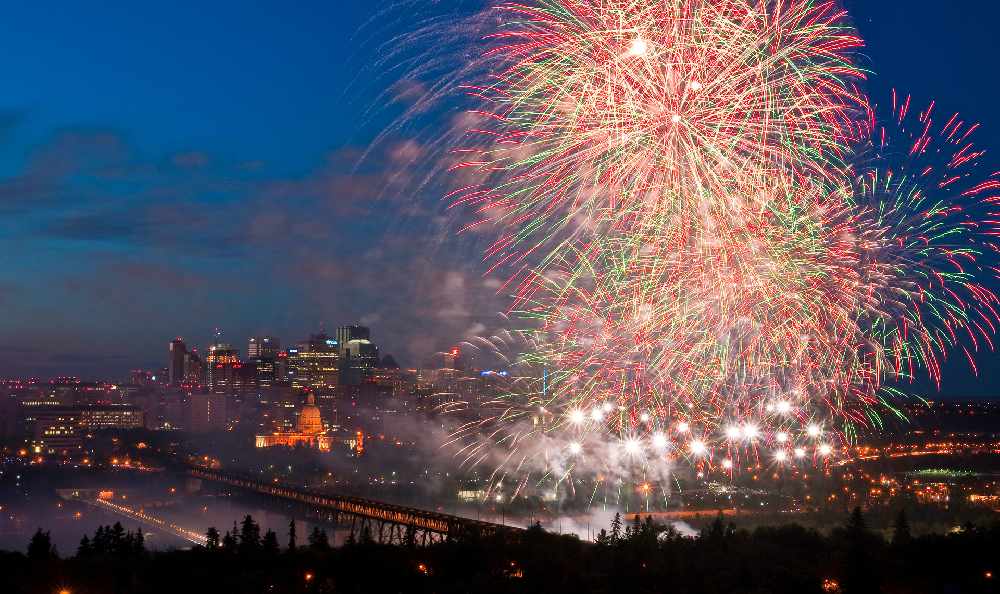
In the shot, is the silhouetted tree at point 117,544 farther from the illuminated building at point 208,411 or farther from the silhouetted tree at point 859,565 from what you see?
the illuminated building at point 208,411

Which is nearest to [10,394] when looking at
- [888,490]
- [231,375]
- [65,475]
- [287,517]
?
[231,375]

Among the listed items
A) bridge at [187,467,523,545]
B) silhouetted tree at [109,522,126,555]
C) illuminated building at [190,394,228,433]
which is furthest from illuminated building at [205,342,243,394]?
silhouetted tree at [109,522,126,555]

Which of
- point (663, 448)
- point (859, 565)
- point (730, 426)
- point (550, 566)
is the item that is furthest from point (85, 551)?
point (663, 448)

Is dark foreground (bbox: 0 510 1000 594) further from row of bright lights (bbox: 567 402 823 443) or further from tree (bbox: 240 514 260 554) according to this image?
row of bright lights (bbox: 567 402 823 443)

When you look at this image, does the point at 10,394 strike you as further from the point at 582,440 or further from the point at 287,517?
the point at 582,440

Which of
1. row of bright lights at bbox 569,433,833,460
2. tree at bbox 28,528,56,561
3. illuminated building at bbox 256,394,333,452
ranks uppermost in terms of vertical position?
illuminated building at bbox 256,394,333,452

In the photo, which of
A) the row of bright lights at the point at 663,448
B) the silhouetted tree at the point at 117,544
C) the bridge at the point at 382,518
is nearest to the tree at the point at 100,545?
the silhouetted tree at the point at 117,544
